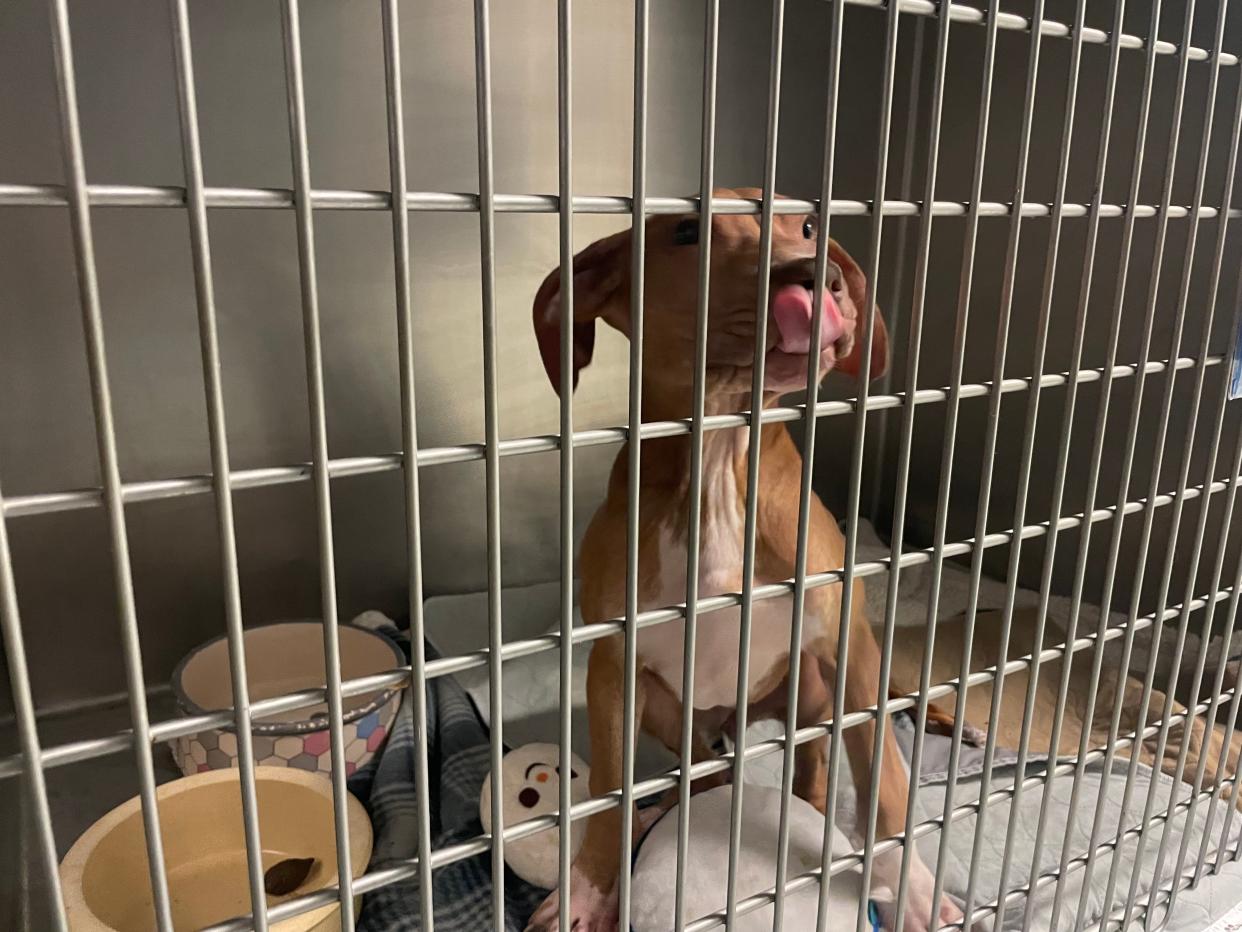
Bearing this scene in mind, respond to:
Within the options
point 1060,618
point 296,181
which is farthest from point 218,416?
point 1060,618

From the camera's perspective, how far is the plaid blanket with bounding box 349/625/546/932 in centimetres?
69

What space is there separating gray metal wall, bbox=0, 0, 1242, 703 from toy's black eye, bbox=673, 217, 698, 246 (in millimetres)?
546

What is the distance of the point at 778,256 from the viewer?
542mm

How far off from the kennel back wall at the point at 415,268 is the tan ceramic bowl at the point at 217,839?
19cm

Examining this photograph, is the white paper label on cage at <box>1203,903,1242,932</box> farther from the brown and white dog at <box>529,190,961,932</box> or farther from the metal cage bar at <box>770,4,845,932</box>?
the metal cage bar at <box>770,4,845,932</box>

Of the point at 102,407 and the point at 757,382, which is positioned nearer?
the point at 102,407

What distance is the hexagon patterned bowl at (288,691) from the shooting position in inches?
32.5

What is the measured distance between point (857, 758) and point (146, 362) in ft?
2.57

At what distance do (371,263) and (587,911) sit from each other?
713 millimetres

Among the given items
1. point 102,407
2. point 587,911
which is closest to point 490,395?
point 102,407

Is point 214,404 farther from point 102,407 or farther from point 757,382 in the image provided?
point 757,382

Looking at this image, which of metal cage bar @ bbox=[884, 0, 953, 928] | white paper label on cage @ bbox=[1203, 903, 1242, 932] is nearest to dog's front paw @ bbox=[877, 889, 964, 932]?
metal cage bar @ bbox=[884, 0, 953, 928]

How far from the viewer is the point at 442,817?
2.67ft

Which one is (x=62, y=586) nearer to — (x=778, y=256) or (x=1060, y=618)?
(x=778, y=256)
